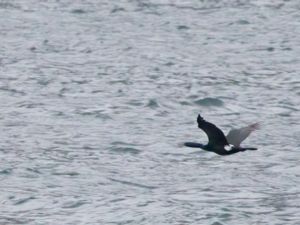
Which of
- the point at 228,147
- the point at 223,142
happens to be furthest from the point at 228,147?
the point at 223,142

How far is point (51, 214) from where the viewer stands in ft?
43.6

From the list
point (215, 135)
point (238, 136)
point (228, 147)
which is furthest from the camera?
point (238, 136)

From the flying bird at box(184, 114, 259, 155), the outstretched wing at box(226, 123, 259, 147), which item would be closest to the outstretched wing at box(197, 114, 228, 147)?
the flying bird at box(184, 114, 259, 155)

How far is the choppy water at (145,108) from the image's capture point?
45.3 ft

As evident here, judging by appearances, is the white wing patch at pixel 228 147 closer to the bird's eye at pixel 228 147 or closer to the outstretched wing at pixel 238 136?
the bird's eye at pixel 228 147

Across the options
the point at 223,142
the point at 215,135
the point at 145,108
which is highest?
the point at 215,135

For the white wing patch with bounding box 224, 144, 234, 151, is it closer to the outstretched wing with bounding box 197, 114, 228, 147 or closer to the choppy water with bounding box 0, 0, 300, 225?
the outstretched wing with bounding box 197, 114, 228, 147

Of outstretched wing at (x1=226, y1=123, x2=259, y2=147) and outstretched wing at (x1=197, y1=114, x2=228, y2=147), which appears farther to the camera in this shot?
outstretched wing at (x1=226, y1=123, x2=259, y2=147)

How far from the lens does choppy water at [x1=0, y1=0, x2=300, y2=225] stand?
13812 millimetres

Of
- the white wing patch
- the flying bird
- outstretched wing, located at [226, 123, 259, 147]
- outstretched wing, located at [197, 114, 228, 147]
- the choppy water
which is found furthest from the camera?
the choppy water

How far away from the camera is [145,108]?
18469 mm

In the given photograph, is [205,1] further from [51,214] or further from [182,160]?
[51,214]

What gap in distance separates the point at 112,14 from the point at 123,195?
1096 cm

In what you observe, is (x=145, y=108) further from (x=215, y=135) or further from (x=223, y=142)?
(x=215, y=135)
